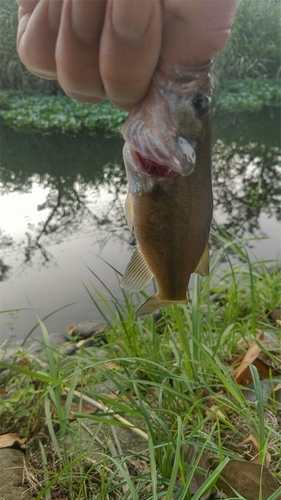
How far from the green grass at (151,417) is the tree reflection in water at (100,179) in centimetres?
209

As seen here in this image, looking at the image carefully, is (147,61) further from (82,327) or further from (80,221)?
(80,221)

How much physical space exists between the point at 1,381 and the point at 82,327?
2.73ft

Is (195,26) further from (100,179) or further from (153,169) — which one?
(100,179)

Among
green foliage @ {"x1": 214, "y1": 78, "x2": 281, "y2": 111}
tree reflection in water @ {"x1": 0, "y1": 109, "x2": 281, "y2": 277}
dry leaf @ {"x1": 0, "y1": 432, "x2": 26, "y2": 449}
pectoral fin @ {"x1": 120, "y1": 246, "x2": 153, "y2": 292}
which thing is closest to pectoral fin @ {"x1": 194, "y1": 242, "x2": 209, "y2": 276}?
pectoral fin @ {"x1": 120, "y1": 246, "x2": 153, "y2": 292}

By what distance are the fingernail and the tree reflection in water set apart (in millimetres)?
3304

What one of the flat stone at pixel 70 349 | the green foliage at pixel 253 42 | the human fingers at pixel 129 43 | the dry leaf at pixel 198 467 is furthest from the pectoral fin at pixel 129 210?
the green foliage at pixel 253 42

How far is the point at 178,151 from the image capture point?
0.88 m

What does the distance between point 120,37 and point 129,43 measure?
2 cm

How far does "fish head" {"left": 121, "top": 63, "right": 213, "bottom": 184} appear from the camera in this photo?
32.8 inches

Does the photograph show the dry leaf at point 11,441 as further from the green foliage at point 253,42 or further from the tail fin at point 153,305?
the green foliage at point 253,42

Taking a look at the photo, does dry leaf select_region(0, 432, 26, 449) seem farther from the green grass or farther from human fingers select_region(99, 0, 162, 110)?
human fingers select_region(99, 0, 162, 110)

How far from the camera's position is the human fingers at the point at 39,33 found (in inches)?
29.8

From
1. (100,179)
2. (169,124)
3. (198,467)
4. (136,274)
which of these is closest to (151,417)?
(198,467)

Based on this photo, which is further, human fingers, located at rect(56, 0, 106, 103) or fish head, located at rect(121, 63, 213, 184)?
fish head, located at rect(121, 63, 213, 184)
